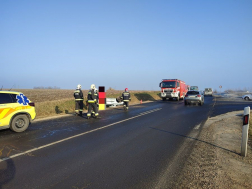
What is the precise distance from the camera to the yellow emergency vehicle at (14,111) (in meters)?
7.90

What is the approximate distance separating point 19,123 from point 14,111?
560 mm

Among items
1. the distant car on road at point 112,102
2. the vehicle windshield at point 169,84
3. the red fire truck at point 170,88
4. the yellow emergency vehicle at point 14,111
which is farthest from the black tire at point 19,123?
the vehicle windshield at point 169,84

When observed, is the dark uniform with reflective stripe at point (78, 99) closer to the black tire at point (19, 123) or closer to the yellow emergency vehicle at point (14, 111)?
the yellow emergency vehicle at point (14, 111)

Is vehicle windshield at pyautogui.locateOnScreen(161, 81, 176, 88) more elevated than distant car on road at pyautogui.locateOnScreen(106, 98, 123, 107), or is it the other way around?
vehicle windshield at pyautogui.locateOnScreen(161, 81, 176, 88)

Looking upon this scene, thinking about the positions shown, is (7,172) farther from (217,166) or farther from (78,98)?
(78,98)

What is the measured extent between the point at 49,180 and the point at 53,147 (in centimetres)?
230

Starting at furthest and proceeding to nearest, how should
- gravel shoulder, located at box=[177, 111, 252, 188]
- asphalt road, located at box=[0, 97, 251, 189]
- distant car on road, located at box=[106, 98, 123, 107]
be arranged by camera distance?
distant car on road, located at box=[106, 98, 123, 107]
asphalt road, located at box=[0, 97, 251, 189]
gravel shoulder, located at box=[177, 111, 252, 188]

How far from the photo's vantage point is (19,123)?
838 cm

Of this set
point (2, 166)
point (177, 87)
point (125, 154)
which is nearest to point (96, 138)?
point (125, 154)

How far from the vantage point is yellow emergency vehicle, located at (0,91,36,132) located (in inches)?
311

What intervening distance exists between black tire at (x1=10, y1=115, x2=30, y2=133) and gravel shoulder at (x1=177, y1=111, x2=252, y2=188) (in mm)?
6782

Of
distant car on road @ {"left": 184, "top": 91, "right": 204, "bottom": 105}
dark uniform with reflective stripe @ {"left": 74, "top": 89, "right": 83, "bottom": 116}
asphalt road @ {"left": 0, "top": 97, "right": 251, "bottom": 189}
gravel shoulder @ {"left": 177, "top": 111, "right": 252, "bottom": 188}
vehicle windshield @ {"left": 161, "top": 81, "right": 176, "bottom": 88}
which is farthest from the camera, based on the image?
vehicle windshield @ {"left": 161, "top": 81, "right": 176, "bottom": 88}

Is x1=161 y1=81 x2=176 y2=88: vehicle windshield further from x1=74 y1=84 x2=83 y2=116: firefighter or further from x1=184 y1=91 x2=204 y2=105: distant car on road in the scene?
x1=74 y1=84 x2=83 y2=116: firefighter

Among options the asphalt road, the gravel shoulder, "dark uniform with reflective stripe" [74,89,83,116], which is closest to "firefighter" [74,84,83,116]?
"dark uniform with reflective stripe" [74,89,83,116]
